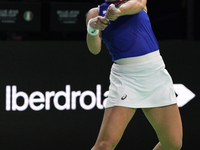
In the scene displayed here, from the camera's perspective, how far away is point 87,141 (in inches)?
174

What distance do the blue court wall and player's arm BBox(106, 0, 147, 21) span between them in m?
1.85

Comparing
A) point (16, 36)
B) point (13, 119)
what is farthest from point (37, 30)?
point (13, 119)

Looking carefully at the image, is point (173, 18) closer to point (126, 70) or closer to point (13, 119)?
point (13, 119)

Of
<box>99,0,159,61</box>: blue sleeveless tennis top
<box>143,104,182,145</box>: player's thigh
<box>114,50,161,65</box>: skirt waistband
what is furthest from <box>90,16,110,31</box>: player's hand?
<box>143,104,182,145</box>: player's thigh

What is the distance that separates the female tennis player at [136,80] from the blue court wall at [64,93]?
5.19ft

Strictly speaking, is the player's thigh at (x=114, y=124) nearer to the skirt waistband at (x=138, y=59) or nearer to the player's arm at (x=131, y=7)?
the skirt waistband at (x=138, y=59)

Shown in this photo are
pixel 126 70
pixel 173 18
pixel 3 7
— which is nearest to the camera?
pixel 126 70

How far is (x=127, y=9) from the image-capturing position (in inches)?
98.9

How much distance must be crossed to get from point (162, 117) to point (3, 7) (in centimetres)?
300

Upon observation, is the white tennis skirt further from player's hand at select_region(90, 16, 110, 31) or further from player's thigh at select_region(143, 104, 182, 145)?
player's hand at select_region(90, 16, 110, 31)

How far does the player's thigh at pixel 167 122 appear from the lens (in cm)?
277

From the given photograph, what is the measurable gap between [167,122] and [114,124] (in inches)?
16.1

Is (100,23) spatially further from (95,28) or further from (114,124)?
(114,124)

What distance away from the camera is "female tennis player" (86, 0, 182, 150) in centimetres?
268
